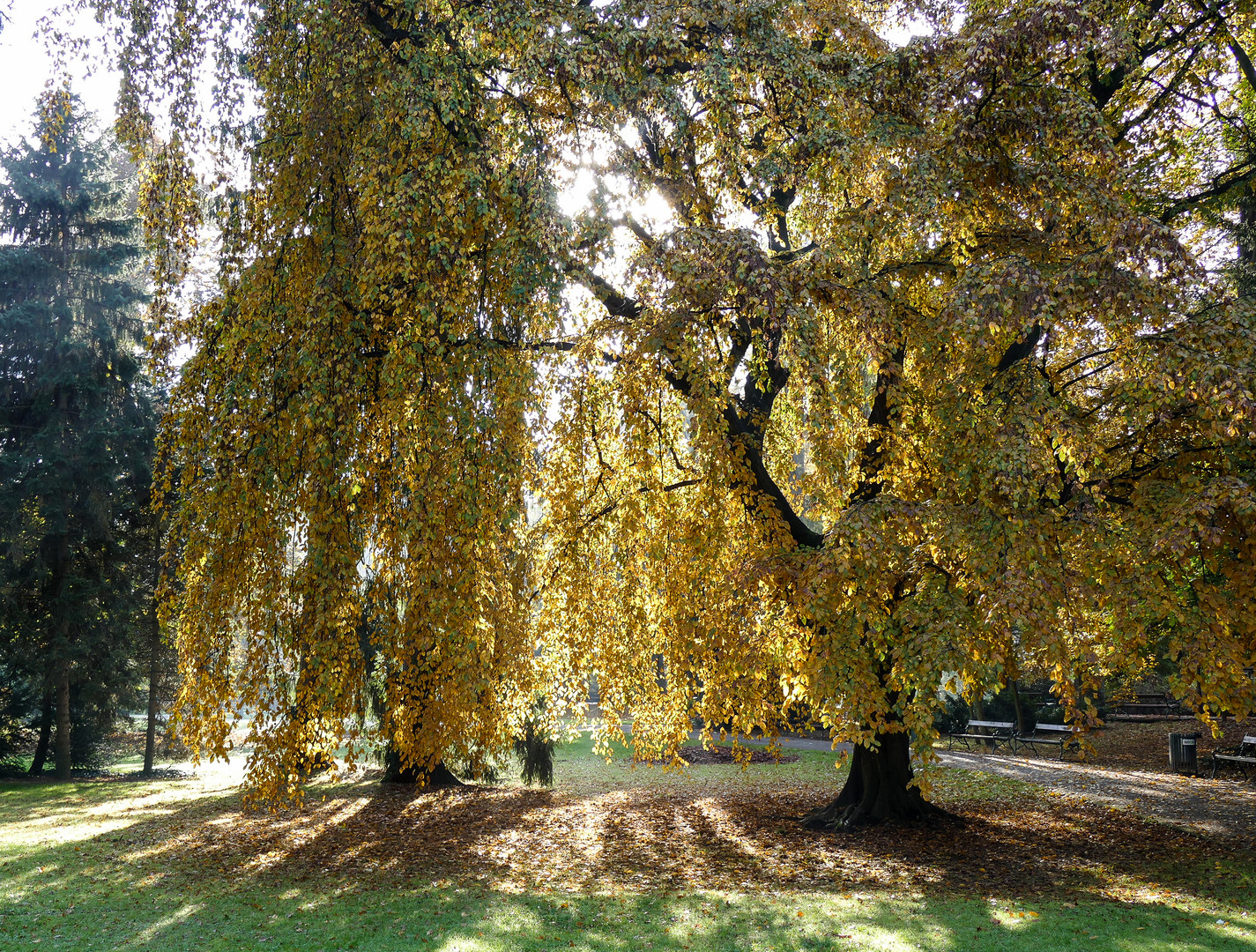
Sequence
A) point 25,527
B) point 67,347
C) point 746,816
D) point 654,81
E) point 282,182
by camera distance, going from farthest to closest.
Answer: point 67,347
point 25,527
point 746,816
point 654,81
point 282,182

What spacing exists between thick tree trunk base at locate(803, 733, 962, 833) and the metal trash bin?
669 cm

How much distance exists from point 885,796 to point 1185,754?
7.64 m

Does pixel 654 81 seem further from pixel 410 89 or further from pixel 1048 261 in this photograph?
pixel 1048 261

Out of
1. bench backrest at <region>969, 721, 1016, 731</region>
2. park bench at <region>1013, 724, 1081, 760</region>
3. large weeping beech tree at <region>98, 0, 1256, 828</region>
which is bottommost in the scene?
park bench at <region>1013, 724, 1081, 760</region>

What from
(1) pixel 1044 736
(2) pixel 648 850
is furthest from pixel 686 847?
(1) pixel 1044 736

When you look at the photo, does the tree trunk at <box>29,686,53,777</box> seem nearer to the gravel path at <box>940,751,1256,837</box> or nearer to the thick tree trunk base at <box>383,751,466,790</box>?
the thick tree trunk base at <box>383,751,466,790</box>

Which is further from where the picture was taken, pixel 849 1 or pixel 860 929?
pixel 849 1

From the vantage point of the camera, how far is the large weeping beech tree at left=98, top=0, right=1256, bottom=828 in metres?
5.36

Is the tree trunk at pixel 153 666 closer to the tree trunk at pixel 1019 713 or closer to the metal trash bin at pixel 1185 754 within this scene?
the tree trunk at pixel 1019 713

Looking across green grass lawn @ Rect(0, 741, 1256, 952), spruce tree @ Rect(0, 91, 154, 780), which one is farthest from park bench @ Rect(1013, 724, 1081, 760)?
spruce tree @ Rect(0, 91, 154, 780)

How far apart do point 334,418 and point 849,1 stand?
9.14 meters

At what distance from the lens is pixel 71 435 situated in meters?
16.4

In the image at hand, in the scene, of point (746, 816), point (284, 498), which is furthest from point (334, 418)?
point (746, 816)

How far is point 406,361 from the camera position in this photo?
514cm
